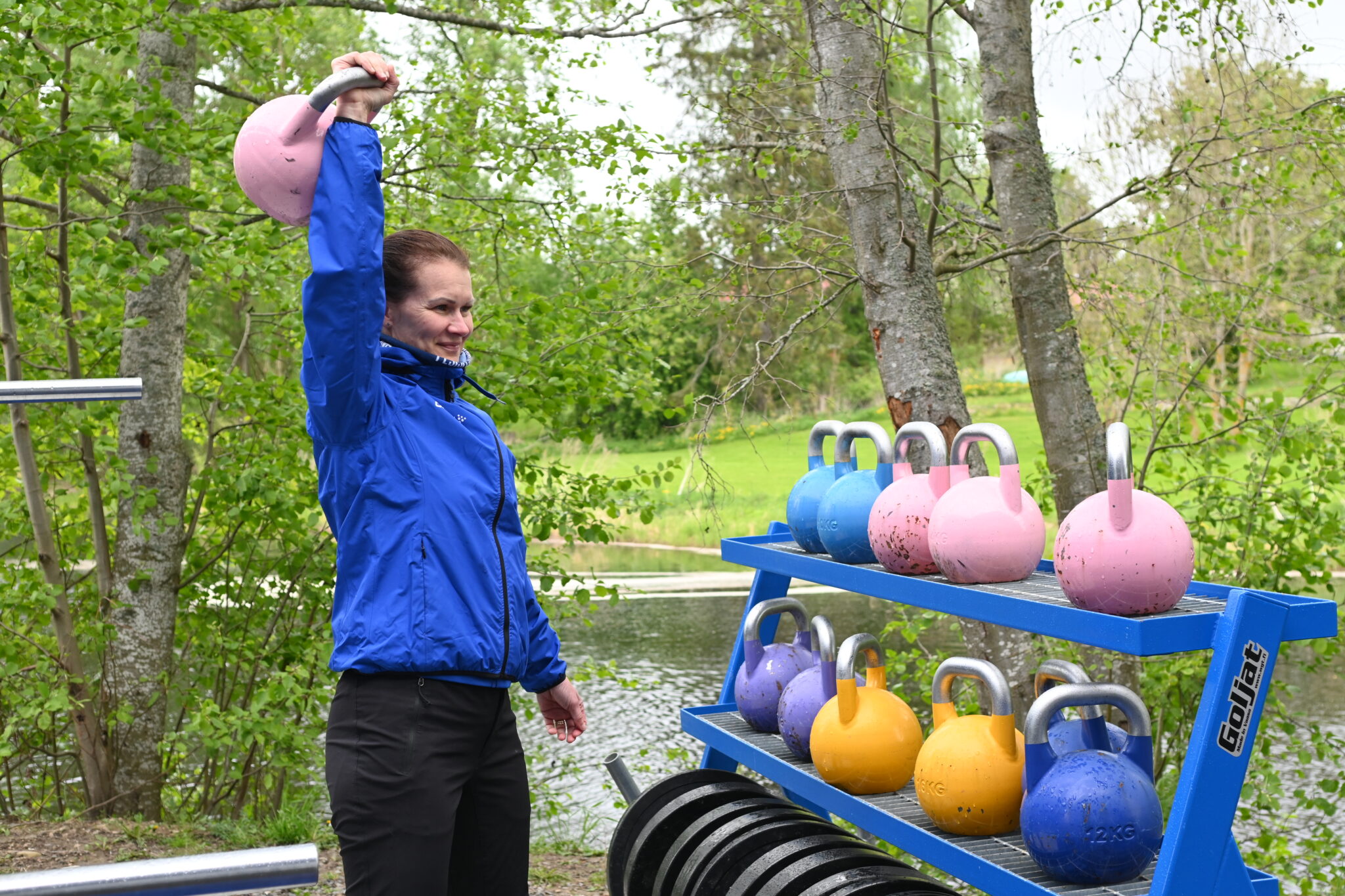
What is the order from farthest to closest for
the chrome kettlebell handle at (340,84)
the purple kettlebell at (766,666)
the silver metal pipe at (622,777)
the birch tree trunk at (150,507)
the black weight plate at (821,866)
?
1. the birch tree trunk at (150,507)
2. the silver metal pipe at (622,777)
3. the purple kettlebell at (766,666)
4. the black weight plate at (821,866)
5. the chrome kettlebell handle at (340,84)

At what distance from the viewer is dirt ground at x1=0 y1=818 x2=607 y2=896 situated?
4332 mm

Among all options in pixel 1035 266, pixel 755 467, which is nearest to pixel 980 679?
pixel 1035 266

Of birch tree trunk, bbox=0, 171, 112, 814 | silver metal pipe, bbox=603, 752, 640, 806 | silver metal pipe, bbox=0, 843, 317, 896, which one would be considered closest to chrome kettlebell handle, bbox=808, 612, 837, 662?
silver metal pipe, bbox=603, 752, 640, 806

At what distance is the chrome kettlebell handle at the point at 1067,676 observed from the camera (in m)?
2.30

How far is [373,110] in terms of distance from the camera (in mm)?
1893

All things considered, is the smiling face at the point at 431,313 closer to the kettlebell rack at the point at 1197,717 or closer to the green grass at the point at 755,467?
the kettlebell rack at the point at 1197,717

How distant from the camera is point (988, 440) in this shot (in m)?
2.33

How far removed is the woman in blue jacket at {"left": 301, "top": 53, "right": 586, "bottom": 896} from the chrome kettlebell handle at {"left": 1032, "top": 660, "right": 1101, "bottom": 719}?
1.02 metres

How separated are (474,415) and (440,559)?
32 cm

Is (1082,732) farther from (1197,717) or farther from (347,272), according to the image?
(347,272)

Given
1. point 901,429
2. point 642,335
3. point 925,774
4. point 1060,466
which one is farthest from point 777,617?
point 642,335

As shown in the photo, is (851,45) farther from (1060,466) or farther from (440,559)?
(440,559)

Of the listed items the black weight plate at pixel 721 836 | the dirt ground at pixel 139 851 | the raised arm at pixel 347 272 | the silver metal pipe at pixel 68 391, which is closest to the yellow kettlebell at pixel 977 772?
the black weight plate at pixel 721 836

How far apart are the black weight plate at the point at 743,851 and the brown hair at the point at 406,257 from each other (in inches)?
58.1
